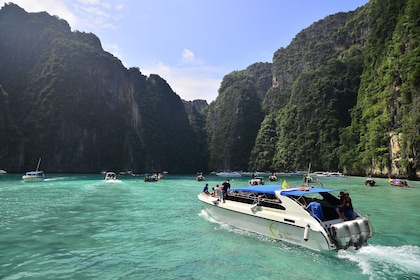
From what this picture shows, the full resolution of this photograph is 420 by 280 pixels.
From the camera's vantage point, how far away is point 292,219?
12.0m

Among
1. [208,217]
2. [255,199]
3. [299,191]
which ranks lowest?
[208,217]

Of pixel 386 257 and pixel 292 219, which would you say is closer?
pixel 386 257

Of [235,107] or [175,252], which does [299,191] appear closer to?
[175,252]

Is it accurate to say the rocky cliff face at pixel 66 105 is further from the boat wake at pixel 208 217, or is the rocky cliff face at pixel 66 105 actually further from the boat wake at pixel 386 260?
the boat wake at pixel 386 260

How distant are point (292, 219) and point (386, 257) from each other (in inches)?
138

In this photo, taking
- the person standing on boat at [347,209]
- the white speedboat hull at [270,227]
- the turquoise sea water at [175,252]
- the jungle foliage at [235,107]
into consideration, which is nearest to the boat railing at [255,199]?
the white speedboat hull at [270,227]

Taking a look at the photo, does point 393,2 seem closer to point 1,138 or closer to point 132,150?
point 132,150

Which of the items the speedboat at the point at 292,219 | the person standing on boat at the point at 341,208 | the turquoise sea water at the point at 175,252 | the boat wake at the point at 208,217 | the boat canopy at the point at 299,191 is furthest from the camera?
the boat wake at the point at 208,217

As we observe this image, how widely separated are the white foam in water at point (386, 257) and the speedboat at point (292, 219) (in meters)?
0.34

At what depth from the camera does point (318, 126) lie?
378 ft

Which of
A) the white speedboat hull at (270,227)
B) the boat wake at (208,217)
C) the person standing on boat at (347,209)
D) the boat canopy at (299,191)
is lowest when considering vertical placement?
the boat wake at (208,217)

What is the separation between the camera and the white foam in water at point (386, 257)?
968 cm

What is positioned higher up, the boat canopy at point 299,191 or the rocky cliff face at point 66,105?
the rocky cliff face at point 66,105

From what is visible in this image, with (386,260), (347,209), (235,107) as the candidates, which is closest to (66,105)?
(235,107)
